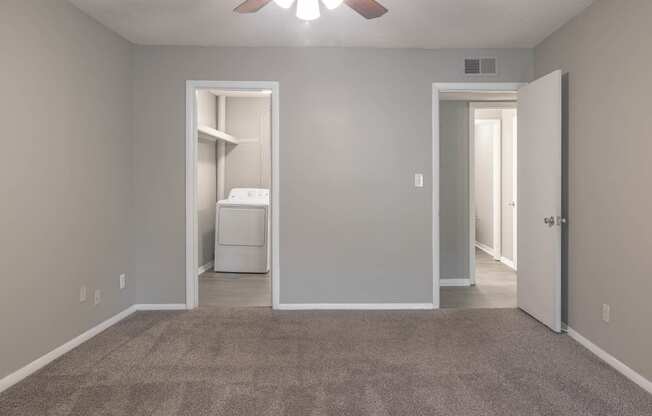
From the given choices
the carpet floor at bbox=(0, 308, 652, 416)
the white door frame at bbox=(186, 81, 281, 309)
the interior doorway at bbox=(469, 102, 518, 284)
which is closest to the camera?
the carpet floor at bbox=(0, 308, 652, 416)

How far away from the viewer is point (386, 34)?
3650mm

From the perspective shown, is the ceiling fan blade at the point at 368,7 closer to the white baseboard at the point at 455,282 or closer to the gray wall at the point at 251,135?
the white baseboard at the point at 455,282

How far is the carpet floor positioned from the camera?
224cm

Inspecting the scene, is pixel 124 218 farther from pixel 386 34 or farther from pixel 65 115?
pixel 386 34

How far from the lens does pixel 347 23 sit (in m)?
3.41

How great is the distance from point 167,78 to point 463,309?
338cm

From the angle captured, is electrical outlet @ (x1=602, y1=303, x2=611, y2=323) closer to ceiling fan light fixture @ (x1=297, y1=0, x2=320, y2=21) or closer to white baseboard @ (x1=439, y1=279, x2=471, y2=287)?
white baseboard @ (x1=439, y1=279, x2=471, y2=287)

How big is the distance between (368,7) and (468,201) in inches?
126

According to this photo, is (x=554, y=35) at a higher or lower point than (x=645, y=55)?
higher

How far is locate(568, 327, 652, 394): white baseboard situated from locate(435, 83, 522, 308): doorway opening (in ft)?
3.09

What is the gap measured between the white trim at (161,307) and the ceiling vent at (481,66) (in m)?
3.34

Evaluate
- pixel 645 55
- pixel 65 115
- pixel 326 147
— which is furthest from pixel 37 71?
pixel 645 55

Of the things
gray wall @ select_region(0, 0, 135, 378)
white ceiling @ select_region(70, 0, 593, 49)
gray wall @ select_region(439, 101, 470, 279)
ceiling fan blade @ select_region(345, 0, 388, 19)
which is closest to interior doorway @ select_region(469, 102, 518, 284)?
gray wall @ select_region(439, 101, 470, 279)

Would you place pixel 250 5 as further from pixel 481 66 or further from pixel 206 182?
pixel 206 182
